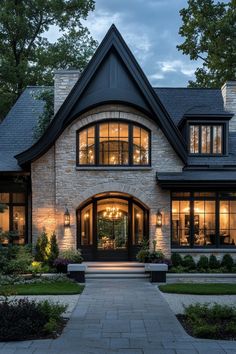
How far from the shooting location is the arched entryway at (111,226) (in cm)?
1909

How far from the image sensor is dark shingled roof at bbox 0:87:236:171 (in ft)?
64.1

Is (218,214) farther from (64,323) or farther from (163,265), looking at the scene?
(64,323)

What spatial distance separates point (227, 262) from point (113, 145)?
630 centimetres

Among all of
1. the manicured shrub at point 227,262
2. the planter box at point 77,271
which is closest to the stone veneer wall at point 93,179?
the manicured shrub at point 227,262

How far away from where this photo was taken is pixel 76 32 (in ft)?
105

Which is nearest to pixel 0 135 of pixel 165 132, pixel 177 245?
pixel 165 132

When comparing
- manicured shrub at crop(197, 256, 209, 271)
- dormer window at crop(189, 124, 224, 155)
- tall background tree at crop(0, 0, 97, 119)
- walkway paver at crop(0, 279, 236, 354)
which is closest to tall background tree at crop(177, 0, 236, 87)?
tall background tree at crop(0, 0, 97, 119)

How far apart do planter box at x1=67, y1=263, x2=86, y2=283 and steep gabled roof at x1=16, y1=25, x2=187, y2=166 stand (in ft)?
15.3

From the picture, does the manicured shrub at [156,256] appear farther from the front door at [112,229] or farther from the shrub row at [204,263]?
the front door at [112,229]

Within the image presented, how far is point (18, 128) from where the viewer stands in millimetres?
20969

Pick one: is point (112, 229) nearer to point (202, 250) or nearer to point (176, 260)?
point (176, 260)

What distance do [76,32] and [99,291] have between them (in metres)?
22.5

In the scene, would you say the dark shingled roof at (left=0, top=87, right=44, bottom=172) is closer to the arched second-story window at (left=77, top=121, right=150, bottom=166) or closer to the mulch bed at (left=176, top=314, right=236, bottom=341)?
the arched second-story window at (left=77, top=121, right=150, bottom=166)

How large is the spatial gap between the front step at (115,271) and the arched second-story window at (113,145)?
3939 mm
